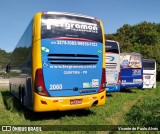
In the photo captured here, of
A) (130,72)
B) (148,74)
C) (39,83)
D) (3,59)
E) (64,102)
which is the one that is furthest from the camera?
(3,59)

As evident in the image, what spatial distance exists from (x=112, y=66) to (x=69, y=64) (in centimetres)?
830

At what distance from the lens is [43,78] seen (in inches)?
406

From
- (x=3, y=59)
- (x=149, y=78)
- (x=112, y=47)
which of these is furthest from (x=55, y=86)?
(x=3, y=59)

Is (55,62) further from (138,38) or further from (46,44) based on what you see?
(138,38)

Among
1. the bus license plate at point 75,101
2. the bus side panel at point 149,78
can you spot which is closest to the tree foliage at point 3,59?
the bus side panel at point 149,78

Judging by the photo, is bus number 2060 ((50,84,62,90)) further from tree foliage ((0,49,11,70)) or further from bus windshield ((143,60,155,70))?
tree foliage ((0,49,11,70))

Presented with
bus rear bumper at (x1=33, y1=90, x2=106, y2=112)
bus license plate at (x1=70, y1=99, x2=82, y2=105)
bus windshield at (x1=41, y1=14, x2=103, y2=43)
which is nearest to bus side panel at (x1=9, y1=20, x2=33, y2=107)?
bus windshield at (x1=41, y1=14, x2=103, y2=43)

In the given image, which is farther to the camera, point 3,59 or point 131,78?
point 3,59

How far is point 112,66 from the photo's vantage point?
18750mm

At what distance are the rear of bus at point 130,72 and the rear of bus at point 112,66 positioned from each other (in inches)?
118

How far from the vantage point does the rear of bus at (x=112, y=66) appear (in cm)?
1850

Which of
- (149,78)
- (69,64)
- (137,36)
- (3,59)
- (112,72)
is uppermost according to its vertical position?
(137,36)

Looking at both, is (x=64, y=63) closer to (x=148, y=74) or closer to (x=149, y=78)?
(x=148, y=74)

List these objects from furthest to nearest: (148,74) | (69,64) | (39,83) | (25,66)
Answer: (148,74) < (25,66) < (69,64) < (39,83)
